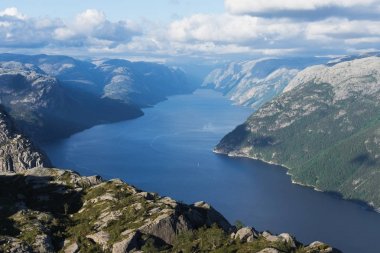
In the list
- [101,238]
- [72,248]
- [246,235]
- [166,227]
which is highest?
[166,227]

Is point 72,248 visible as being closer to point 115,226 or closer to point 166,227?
point 115,226

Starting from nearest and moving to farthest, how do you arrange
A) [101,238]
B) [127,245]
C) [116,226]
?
[127,245], [101,238], [116,226]

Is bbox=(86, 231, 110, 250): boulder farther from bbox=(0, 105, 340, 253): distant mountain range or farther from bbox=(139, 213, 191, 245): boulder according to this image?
bbox=(139, 213, 191, 245): boulder

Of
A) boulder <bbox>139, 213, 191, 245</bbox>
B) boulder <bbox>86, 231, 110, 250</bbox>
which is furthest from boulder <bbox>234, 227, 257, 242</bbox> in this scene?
boulder <bbox>86, 231, 110, 250</bbox>

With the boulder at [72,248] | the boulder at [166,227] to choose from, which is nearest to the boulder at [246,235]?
the boulder at [166,227]

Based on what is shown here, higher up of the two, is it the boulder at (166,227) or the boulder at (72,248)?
the boulder at (166,227)

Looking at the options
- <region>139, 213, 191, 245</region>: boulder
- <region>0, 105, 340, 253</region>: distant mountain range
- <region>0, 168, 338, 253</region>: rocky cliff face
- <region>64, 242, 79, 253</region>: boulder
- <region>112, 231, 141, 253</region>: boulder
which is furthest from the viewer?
<region>139, 213, 191, 245</region>: boulder

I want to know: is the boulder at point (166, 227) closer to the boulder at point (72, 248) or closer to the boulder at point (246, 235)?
the boulder at point (246, 235)

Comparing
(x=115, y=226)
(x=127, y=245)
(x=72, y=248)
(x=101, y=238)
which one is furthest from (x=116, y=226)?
(x=72, y=248)

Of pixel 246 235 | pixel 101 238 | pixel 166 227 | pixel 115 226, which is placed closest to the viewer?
pixel 246 235
